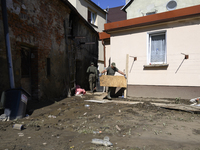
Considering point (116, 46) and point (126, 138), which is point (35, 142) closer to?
point (126, 138)

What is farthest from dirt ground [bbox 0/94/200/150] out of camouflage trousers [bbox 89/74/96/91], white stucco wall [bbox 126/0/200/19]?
white stucco wall [bbox 126/0/200/19]

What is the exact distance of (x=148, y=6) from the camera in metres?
11.4

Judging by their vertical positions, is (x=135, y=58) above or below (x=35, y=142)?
above

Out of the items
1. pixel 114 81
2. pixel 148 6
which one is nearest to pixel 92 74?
pixel 114 81

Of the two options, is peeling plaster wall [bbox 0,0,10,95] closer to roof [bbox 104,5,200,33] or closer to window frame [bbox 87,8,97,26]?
roof [bbox 104,5,200,33]

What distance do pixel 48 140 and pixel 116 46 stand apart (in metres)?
6.05

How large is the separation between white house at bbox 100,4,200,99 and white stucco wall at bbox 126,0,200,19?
178 inches

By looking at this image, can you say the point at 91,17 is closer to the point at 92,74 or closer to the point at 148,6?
the point at 148,6

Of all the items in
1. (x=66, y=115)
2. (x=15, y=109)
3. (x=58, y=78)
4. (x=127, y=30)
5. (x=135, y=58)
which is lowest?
(x=66, y=115)

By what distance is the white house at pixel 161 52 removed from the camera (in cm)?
639

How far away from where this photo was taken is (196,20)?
6.32 meters

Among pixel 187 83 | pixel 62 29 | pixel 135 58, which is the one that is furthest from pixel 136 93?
pixel 62 29

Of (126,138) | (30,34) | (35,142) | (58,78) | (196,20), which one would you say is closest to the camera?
(35,142)

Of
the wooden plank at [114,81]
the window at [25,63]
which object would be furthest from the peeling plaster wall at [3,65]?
the wooden plank at [114,81]
